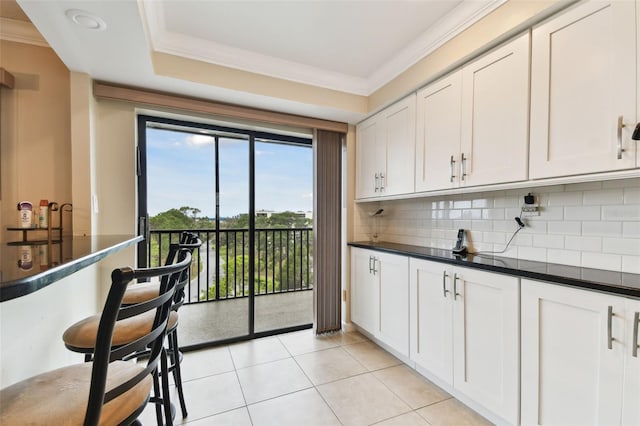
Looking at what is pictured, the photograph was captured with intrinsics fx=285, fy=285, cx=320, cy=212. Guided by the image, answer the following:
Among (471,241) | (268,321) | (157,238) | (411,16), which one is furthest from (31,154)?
(471,241)

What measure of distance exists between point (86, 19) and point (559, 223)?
117 inches

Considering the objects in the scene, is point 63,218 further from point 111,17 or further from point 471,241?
point 471,241

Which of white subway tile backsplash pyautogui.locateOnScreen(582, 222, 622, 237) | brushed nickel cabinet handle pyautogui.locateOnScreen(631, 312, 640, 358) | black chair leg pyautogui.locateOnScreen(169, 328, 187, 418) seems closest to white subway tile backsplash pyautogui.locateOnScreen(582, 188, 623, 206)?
white subway tile backsplash pyautogui.locateOnScreen(582, 222, 622, 237)

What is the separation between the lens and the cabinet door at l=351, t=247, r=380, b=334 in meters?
2.78

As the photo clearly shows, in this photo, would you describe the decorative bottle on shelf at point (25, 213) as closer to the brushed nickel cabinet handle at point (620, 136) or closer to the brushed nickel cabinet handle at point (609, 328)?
the brushed nickel cabinet handle at point (609, 328)

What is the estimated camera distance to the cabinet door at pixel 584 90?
1.26 m

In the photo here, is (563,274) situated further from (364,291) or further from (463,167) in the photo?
(364,291)

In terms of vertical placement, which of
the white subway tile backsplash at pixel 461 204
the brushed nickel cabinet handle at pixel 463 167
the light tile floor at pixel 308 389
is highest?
the brushed nickel cabinet handle at pixel 463 167

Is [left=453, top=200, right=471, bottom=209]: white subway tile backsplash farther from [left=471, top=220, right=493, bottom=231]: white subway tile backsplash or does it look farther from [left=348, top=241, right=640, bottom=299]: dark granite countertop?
[left=348, top=241, right=640, bottom=299]: dark granite countertop

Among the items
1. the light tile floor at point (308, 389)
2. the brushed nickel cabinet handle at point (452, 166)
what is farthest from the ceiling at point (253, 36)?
the light tile floor at point (308, 389)

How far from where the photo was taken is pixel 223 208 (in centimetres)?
317

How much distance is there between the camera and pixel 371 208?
3.34m

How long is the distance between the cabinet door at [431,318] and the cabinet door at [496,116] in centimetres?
71

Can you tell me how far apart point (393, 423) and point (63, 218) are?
2685mm
